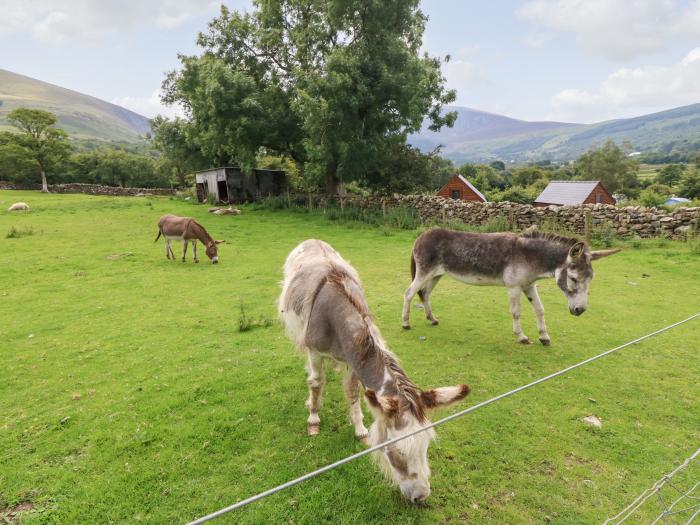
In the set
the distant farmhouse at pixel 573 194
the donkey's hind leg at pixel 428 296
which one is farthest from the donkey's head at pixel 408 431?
the distant farmhouse at pixel 573 194

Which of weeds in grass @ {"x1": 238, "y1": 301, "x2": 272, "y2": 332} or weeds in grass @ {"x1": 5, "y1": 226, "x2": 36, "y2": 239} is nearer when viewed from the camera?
weeds in grass @ {"x1": 238, "y1": 301, "x2": 272, "y2": 332}

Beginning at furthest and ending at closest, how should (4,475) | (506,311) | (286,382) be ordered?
(506,311) → (286,382) → (4,475)

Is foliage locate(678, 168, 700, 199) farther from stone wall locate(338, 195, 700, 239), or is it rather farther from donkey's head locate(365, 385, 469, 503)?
donkey's head locate(365, 385, 469, 503)

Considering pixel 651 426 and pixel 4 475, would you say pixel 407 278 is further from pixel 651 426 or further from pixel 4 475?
pixel 4 475

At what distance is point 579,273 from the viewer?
621 centimetres

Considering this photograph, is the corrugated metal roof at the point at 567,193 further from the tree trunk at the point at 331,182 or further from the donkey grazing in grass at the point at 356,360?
the donkey grazing in grass at the point at 356,360

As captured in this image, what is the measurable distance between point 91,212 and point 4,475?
87.9ft

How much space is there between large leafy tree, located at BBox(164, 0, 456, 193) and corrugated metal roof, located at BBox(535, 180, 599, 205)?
21019 millimetres

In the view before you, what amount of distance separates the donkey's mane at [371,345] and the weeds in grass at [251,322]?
12.2 feet

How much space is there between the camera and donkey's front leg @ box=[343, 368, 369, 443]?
4.31m

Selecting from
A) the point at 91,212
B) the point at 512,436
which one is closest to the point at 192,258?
the point at 512,436

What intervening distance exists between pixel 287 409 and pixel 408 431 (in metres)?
2.61

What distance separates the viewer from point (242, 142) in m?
24.0

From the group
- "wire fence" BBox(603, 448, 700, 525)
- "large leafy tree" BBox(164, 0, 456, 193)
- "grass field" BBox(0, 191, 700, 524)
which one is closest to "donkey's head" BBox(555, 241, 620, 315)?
"grass field" BBox(0, 191, 700, 524)
